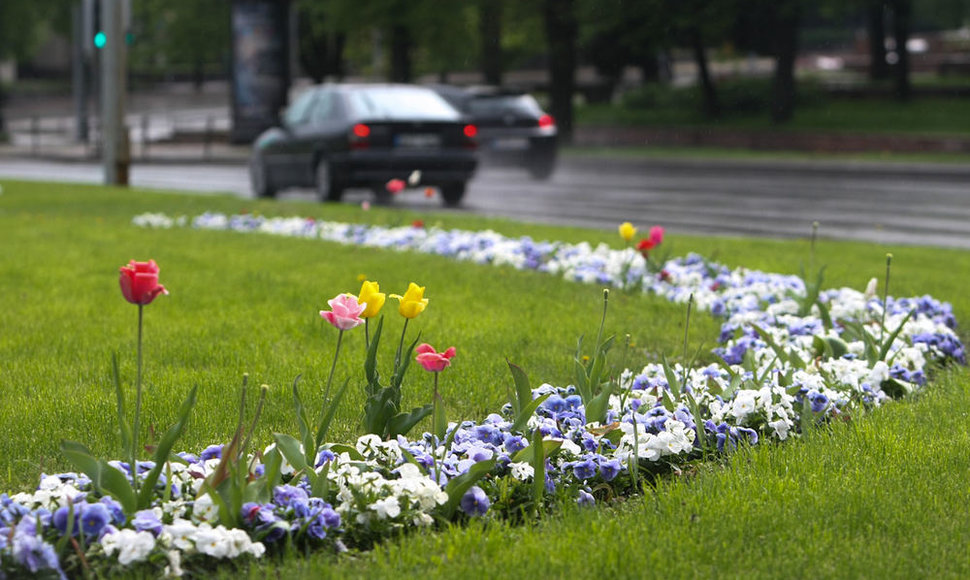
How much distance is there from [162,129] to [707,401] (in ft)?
146

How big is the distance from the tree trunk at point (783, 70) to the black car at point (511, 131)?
11.8 m

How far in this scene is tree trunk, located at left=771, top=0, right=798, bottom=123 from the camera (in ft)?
105

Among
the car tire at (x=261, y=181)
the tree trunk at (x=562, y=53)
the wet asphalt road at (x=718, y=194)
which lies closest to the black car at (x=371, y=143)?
the car tire at (x=261, y=181)

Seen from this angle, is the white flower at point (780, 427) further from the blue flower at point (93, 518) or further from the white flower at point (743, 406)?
the blue flower at point (93, 518)

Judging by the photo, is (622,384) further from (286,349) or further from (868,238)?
(868,238)

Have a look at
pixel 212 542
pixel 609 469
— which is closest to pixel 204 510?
pixel 212 542

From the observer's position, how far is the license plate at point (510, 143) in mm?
22125

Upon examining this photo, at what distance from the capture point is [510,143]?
22125mm

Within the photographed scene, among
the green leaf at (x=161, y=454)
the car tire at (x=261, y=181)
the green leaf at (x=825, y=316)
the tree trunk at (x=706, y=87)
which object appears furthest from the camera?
the tree trunk at (x=706, y=87)

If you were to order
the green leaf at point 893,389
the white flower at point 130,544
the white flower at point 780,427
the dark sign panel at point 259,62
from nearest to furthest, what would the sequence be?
the white flower at point 130,544, the white flower at point 780,427, the green leaf at point 893,389, the dark sign panel at point 259,62

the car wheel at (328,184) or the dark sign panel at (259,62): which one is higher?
the dark sign panel at (259,62)

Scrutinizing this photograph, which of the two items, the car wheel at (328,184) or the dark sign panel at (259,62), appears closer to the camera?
the car wheel at (328,184)

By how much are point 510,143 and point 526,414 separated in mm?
18658

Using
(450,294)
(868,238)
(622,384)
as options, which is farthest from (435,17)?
(622,384)
